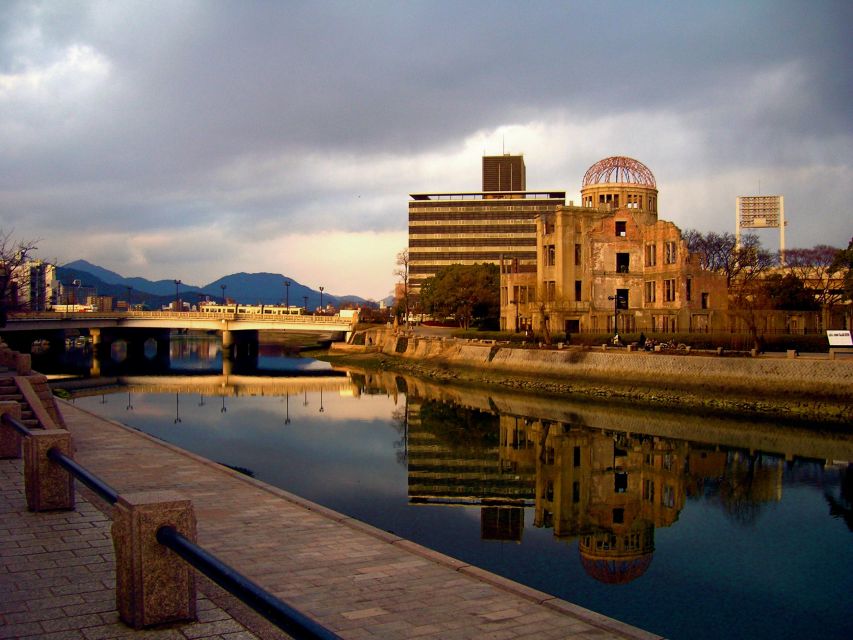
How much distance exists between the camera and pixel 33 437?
13688mm

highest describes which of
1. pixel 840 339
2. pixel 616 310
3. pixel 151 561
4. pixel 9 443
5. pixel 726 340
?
pixel 616 310

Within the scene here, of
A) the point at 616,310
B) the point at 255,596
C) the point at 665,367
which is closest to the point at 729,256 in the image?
the point at 616,310

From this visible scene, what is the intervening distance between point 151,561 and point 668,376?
146 feet

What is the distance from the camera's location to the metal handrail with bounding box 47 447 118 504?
9.58 m

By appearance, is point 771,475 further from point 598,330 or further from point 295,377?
point 295,377

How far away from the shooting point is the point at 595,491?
27.0 metres

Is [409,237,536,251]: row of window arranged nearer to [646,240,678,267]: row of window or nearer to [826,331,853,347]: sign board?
[646,240,678,267]: row of window

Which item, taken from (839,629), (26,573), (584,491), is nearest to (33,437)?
(26,573)

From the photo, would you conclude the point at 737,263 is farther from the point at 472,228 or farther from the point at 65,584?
the point at 65,584

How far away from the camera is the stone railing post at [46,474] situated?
44.8ft

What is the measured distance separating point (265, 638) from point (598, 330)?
6435 cm

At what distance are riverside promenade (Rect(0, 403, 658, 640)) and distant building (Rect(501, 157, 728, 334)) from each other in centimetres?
5497

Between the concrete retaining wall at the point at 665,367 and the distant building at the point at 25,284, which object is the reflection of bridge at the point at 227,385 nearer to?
the concrete retaining wall at the point at 665,367

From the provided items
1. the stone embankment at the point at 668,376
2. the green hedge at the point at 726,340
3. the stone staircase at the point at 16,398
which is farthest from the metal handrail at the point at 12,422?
the green hedge at the point at 726,340
